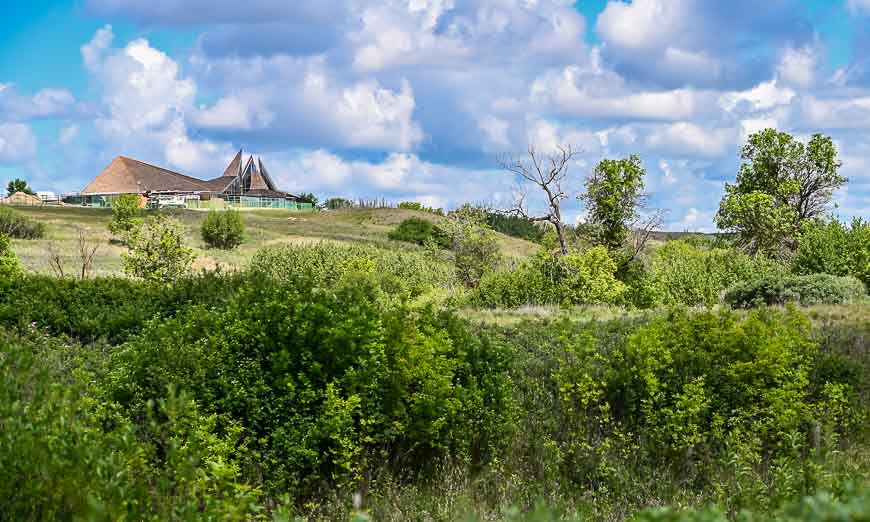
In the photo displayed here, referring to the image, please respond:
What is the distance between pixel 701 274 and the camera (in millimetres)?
28688

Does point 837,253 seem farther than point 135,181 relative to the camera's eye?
No

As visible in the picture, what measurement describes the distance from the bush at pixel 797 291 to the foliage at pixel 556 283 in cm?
391

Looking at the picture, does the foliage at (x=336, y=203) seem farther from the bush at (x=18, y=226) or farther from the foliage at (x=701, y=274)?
the foliage at (x=701, y=274)

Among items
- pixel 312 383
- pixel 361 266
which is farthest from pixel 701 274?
pixel 312 383

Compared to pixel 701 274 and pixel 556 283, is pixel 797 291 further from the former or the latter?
pixel 556 283

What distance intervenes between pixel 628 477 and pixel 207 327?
408 centimetres

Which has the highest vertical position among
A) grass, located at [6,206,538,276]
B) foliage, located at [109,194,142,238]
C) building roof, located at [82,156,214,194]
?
building roof, located at [82,156,214,194]

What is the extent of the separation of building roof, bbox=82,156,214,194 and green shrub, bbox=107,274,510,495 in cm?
9370

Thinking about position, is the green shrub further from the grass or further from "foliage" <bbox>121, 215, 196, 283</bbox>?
the grass

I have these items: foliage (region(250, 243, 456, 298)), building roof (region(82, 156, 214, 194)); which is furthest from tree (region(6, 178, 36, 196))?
foliage (region(250, 243, 456, 298))

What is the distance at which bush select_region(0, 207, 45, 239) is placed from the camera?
52.0 m

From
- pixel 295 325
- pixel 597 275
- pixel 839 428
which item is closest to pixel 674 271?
pixel 597 275

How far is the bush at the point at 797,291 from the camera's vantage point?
23.8 m

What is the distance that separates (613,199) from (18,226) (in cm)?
3733
